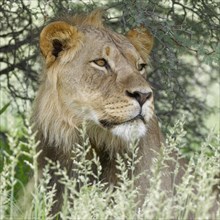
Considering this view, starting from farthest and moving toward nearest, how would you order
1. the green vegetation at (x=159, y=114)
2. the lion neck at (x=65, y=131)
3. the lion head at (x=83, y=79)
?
the lion neck at (x=65, y=131) < the lion head at (x=83, y=79) < the green vegetation at (x=159, y=114)

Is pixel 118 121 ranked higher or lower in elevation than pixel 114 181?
higher

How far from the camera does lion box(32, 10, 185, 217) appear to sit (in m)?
5.04

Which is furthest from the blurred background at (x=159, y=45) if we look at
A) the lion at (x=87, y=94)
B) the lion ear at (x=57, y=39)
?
the lion ear at (x=57, y=39)

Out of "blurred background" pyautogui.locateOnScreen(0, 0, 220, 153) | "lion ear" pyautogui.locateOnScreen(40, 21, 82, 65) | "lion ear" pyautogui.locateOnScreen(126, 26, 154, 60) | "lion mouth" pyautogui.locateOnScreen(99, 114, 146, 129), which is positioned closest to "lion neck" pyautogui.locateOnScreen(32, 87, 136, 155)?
"lion mouth" pyautogui.locateOnScreen(99, 114, 146, 129)

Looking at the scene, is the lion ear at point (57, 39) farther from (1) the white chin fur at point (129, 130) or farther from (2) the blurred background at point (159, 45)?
(1) the white chin fur at point (129, 130)

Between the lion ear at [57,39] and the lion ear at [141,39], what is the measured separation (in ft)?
1.25

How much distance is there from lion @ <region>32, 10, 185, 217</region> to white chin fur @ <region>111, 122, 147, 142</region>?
24mm

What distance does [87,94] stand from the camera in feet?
16.8

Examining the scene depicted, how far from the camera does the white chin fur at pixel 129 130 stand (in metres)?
4.80

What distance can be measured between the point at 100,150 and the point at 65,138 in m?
0.21

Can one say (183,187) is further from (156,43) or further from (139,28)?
(156,43)

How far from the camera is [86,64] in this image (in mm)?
5238

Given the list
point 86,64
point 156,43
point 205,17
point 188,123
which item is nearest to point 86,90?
point 86,64

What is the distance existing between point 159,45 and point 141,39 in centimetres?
148
